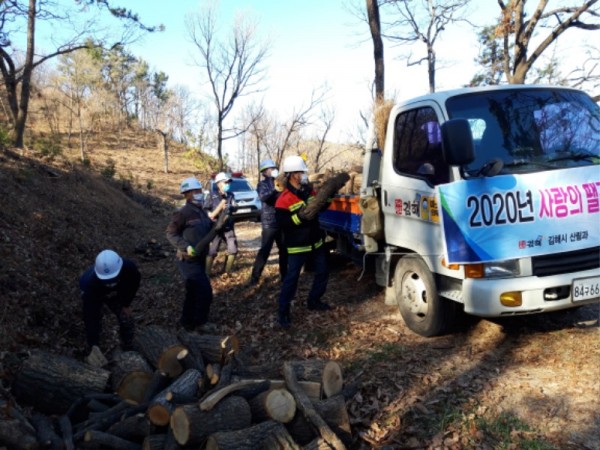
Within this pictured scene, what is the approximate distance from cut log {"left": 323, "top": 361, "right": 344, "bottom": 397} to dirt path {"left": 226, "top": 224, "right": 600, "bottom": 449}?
0.60ft

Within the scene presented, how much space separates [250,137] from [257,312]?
42.7m

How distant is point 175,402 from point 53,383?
1376mm

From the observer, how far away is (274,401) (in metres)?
3.44

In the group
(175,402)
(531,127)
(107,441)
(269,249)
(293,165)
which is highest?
(531,127)

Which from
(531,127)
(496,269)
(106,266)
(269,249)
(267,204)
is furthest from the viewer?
(269,249)

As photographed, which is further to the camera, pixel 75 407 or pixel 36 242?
pixel 36 242

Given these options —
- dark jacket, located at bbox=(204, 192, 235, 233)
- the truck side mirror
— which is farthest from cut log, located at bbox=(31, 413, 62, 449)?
the truck side mirror

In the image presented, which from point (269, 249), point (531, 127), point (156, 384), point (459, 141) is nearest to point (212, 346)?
point (156, 384)

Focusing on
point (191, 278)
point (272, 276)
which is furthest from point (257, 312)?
point (272, 276)

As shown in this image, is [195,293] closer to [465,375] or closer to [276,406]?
[276,406]

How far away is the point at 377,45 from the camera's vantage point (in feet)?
43.7

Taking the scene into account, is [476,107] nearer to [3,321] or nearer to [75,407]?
[75,407]

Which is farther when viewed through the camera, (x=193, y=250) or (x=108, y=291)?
(x=193, y=250)

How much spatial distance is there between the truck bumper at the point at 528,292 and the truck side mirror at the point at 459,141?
40.4 inches
